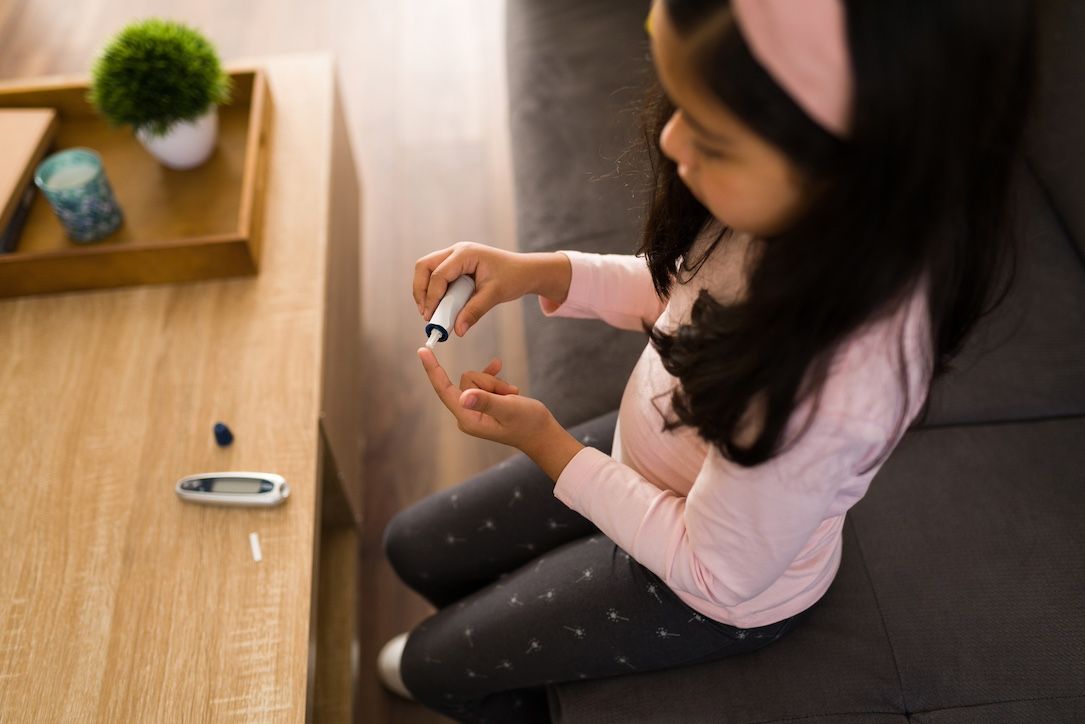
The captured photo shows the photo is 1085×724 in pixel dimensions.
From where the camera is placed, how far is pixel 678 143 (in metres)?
0.62

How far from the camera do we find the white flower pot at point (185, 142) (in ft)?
4.10

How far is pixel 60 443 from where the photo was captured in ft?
3.40

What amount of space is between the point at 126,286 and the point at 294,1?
1.56 m

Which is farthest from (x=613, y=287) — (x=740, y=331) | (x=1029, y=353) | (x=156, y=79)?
(x=156, y=79)

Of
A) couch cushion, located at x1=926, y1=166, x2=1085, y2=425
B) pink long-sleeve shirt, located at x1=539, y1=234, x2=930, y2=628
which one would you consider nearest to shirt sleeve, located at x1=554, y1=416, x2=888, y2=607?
pink long-sleeve shirt, located at x1=539, y1=234, x2=930, y2=628

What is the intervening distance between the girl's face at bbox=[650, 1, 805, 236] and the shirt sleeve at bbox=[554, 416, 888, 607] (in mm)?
162

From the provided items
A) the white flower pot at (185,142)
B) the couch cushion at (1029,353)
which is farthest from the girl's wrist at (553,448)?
the white flower pot at (185,142)

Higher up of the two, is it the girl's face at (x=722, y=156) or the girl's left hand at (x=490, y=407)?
the girl's face at (x=722, y=156)

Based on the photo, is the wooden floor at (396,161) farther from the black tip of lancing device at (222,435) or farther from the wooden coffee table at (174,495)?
the black tip of lancing device at (222,435)

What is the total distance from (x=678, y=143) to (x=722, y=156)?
0.05m

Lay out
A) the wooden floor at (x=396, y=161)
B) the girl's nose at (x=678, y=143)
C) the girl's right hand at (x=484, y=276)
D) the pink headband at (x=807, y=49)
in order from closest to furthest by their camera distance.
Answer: the pink headband at (x=807, y=49) < the girl's nose at (x=678, y=143) < the girl's right hand at (x=484, y=276) < the wooden floor at (x=396, y=161)

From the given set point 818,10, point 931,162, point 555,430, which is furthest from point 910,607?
point 818,10

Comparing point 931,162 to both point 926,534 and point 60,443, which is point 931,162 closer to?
point 926,534

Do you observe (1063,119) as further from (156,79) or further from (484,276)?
(156,79)
